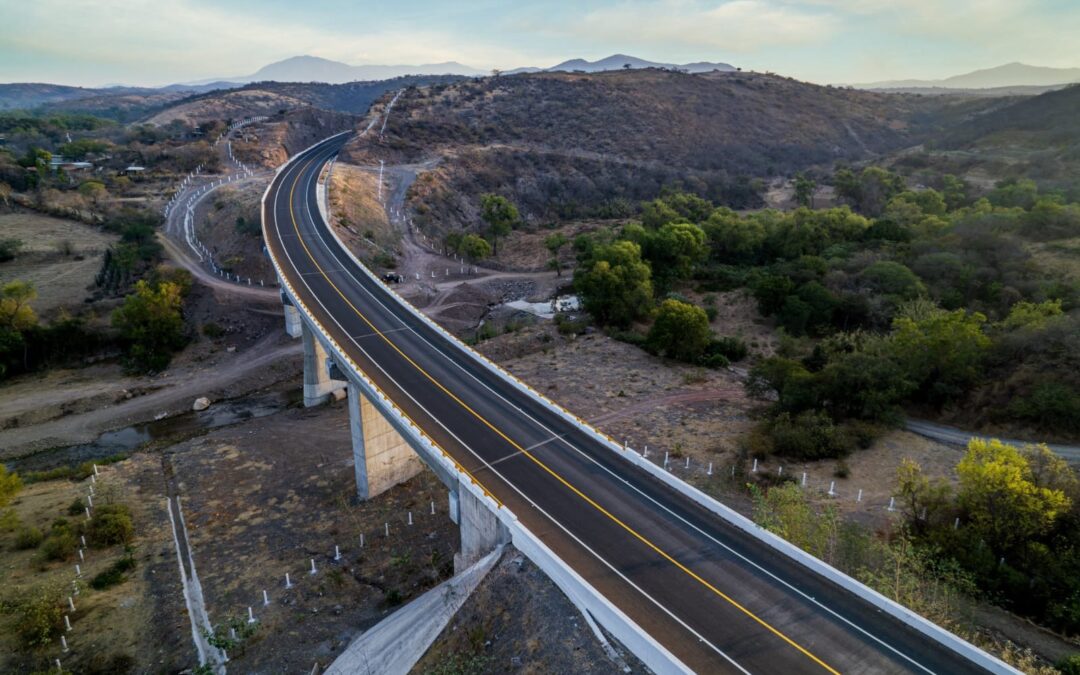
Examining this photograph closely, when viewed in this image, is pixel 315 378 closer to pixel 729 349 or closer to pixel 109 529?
pixel 109 529

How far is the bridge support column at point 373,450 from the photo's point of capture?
37.2 metres

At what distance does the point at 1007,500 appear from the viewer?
24.9 metres

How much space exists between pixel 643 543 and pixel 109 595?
1099 inches

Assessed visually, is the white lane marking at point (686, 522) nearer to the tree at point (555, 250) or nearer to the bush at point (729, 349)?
the bush at point (729, 349)

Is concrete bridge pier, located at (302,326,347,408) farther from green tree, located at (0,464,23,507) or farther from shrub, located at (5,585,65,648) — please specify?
shrub, located at (5,585,65,648)

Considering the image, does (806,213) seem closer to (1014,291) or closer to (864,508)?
(1014,291)

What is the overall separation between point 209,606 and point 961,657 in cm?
3250

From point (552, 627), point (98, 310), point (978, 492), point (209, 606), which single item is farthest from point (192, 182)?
point (978, 492)

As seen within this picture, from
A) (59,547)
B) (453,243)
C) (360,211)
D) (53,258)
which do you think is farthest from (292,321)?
(53,258)

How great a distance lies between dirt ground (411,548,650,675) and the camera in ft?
66.1

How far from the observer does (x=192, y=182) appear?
332 ft

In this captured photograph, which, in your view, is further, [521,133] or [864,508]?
[521,133]

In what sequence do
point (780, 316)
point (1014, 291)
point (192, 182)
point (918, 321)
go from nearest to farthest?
point (918, 321)
point (1014, 291)
point (780, 316)
point (192, 182)

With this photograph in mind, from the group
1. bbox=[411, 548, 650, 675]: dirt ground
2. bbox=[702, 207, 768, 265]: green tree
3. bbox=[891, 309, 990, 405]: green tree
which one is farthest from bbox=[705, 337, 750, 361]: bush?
bbox=[411, 548, 650, 675]: dirt ground
